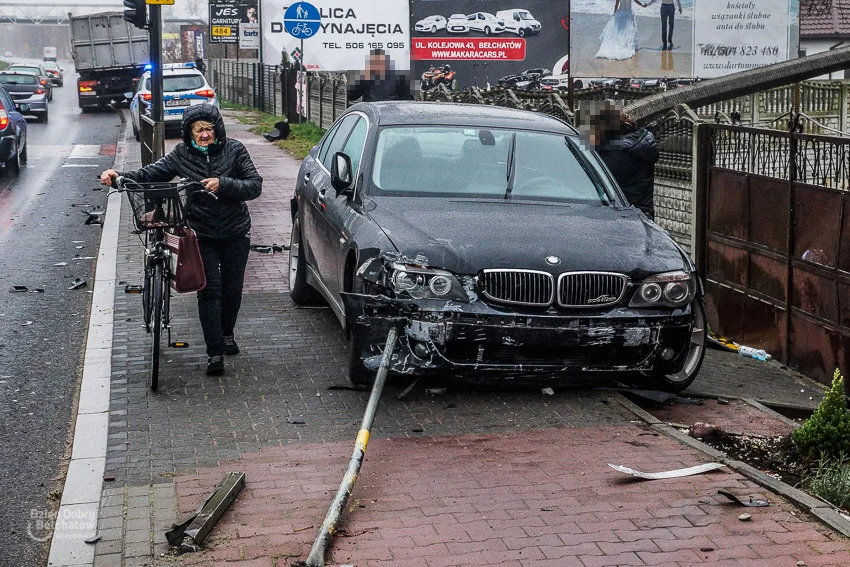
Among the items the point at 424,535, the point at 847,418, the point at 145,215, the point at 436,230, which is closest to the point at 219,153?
the point at 145,215

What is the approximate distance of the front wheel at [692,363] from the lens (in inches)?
292

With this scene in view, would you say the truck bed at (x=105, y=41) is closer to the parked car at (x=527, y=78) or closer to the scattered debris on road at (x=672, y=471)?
the parked car at (x=527, y=78)

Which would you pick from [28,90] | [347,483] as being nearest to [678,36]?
[28,90]

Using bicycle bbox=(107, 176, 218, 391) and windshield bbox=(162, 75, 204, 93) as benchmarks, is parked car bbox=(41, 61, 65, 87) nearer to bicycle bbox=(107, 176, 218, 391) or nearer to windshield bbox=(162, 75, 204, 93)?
windshield bbox=(162, 75, 204, 93)

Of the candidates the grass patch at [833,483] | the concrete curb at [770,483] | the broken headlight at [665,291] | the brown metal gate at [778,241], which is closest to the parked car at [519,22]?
the brown metal gate at [778,241]

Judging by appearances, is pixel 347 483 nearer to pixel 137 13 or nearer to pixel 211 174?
pixel 211 174

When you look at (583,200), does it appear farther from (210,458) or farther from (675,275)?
(210,458)

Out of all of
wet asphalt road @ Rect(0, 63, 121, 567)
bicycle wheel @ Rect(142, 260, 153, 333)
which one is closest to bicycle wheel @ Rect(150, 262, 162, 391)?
bicycle wheel @ Rect(142, 260, 153, 333)

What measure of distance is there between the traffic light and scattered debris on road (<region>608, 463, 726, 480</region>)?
42.6 ft

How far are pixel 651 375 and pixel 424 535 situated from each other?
2635 millimetres

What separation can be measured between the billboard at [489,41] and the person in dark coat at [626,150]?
97.1 feet

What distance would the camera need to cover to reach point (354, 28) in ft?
128

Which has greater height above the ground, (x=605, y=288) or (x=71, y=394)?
(x=605, y=288)

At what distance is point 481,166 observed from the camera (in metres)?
8.09
